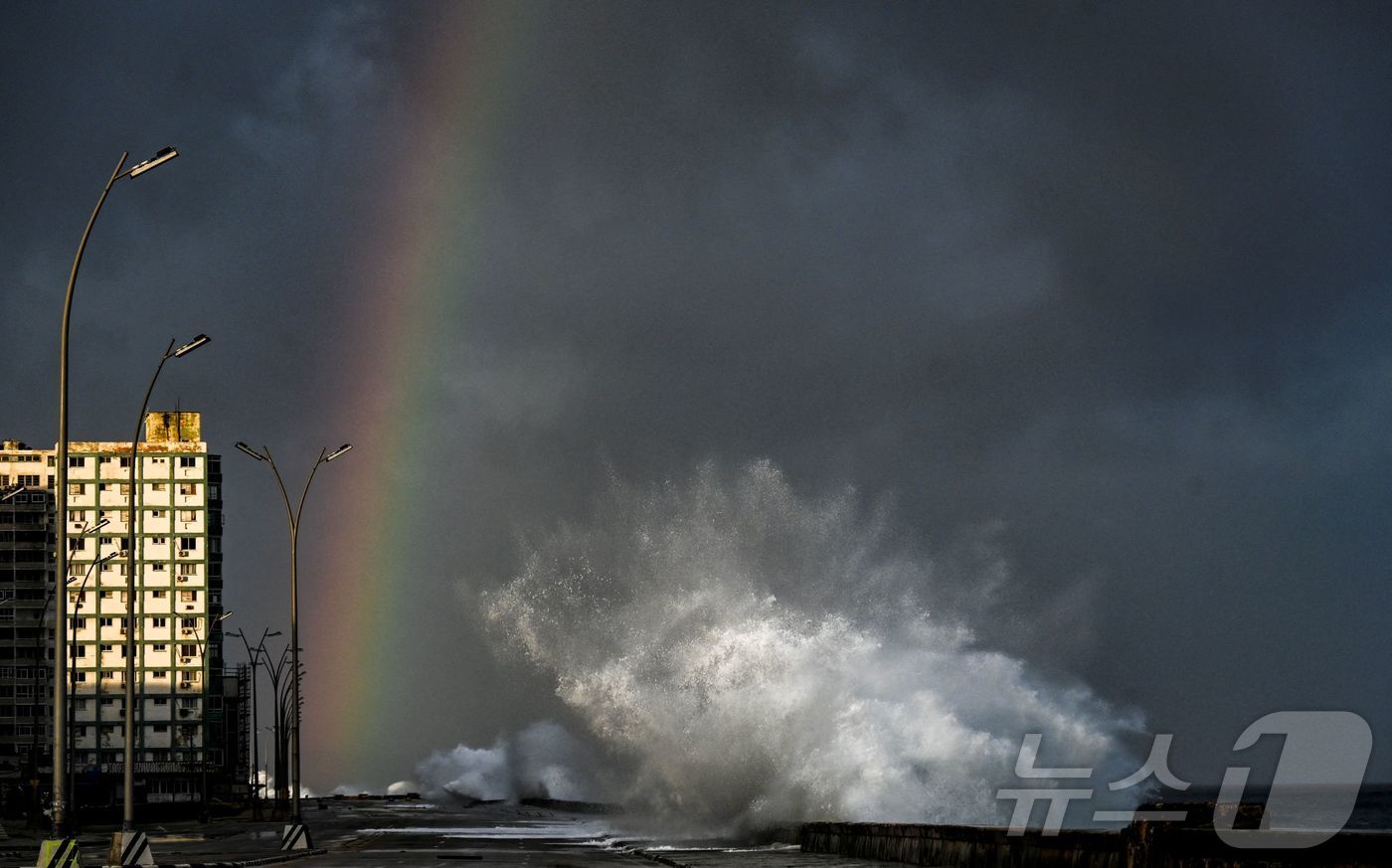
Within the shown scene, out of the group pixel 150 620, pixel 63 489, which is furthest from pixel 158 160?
pixel 150 620

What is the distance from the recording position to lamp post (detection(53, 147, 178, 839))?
24.9 meters

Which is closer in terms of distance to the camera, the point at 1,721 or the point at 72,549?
the point at 72,549

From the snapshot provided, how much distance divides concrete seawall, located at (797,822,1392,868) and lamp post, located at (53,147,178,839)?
1490 cm

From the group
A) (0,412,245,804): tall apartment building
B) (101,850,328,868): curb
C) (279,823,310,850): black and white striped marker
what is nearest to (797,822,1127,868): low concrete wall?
(101,850,328,868): curb

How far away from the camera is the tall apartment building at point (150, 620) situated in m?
163

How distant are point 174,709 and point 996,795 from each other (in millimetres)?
130544

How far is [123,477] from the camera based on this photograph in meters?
170

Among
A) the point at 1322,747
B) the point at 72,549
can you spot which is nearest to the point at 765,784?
the point at 1322,747

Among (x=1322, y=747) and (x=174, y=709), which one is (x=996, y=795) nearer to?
(x=1322, y=747)

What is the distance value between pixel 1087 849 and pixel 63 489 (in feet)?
58.7

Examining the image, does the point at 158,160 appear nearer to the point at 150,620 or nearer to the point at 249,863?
the point at 249,863

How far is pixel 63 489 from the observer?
86.8 feet

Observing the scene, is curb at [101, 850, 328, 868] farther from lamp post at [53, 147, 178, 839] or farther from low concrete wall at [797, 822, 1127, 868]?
low concrete wall at [797, 822, 1127, 868]

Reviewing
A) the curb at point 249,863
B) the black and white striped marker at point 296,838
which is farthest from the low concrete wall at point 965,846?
the black and white striped marker at point 296,838
